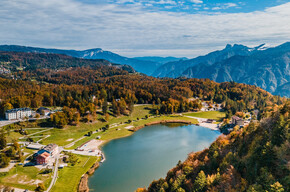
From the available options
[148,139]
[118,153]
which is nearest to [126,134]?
[148,139]

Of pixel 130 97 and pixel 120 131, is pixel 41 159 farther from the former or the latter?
pixel 130 97

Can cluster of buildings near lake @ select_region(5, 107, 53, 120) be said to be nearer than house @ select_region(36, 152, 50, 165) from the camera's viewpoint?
No

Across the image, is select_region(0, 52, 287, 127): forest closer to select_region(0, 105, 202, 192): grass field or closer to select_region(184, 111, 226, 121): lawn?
select_region(184, 111, 226, 121): lawn

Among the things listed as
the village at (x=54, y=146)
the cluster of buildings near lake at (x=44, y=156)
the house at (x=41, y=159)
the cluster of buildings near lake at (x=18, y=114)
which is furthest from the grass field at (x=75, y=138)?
the cluster of buildings near lake at (x=18, y=114)

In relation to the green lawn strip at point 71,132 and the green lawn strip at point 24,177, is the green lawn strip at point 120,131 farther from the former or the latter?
the green lawn strip at point 24,177

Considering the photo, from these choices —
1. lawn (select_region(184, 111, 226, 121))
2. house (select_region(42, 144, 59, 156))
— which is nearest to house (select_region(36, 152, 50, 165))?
house (select_region(42, 144, 59, 156))

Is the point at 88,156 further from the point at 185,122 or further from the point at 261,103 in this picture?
the point at 261,103
